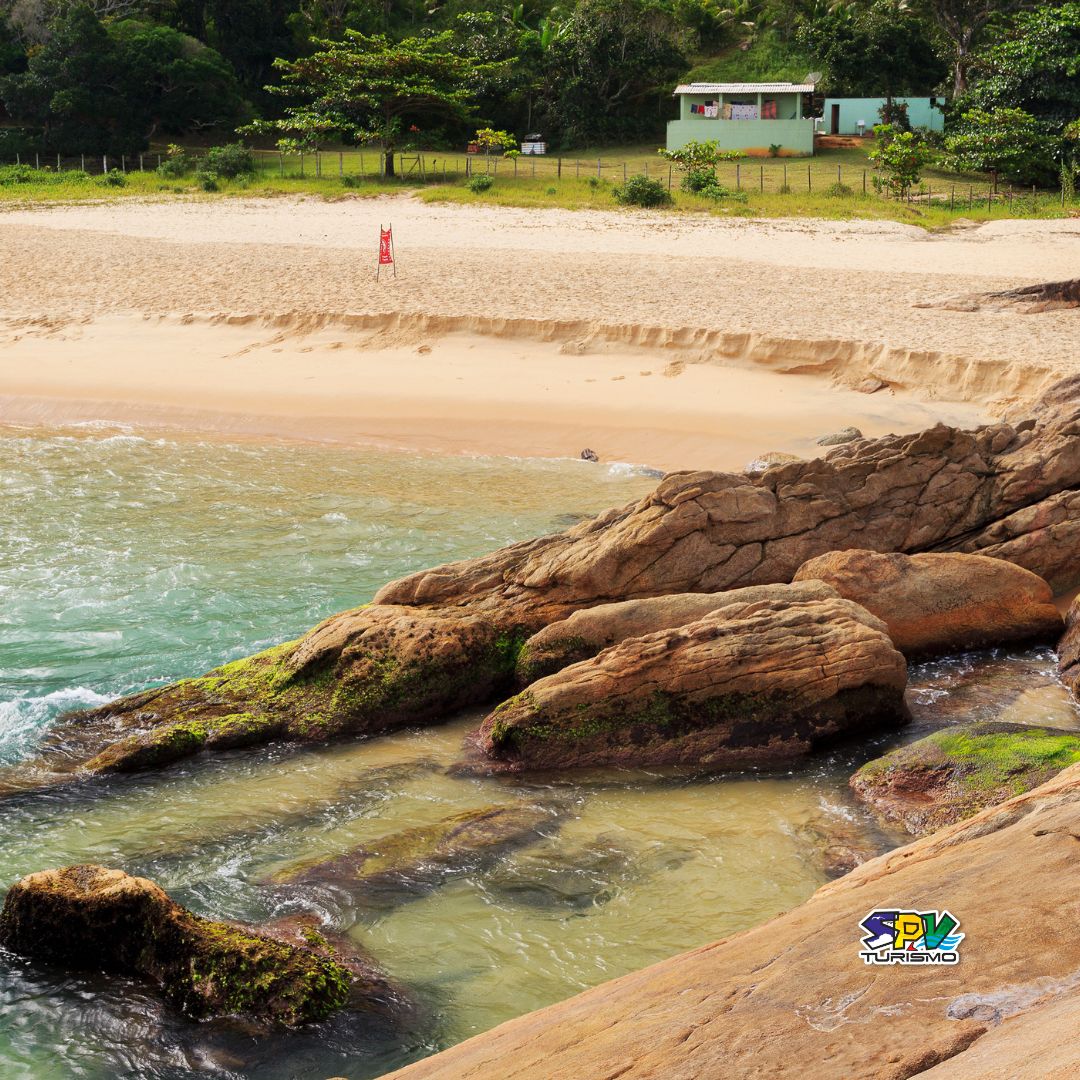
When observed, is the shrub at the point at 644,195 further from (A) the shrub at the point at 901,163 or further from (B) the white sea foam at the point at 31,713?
(B) the white sea foam at the point at 31,713

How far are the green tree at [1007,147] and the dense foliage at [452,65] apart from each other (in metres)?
1.04

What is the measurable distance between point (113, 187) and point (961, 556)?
3601 centimetres

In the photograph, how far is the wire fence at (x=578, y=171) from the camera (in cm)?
3706

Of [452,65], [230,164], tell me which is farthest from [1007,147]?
[230,164]

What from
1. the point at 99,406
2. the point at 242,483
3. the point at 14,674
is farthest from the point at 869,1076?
the point at 99,406

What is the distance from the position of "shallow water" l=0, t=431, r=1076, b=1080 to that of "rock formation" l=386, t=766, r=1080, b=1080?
135cm

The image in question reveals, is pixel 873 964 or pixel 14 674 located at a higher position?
pixel 873 964

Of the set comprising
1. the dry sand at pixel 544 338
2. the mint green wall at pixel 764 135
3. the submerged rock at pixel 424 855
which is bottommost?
the submerged rock at pixel 424 855

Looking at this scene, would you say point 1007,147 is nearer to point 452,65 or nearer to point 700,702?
point 452,65

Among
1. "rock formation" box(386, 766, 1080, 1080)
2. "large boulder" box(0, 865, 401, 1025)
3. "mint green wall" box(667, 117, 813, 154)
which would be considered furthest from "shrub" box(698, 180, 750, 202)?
"rock formation" box(386, 766, 1080, 1080)

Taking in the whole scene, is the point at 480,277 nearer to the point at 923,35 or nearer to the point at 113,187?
the point at 113,187

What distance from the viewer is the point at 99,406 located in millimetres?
19219

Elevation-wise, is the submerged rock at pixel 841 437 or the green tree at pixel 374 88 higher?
the green tree at pixel 374 88

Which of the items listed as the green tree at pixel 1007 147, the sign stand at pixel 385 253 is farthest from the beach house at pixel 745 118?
the sign stand at pixel 385 253
